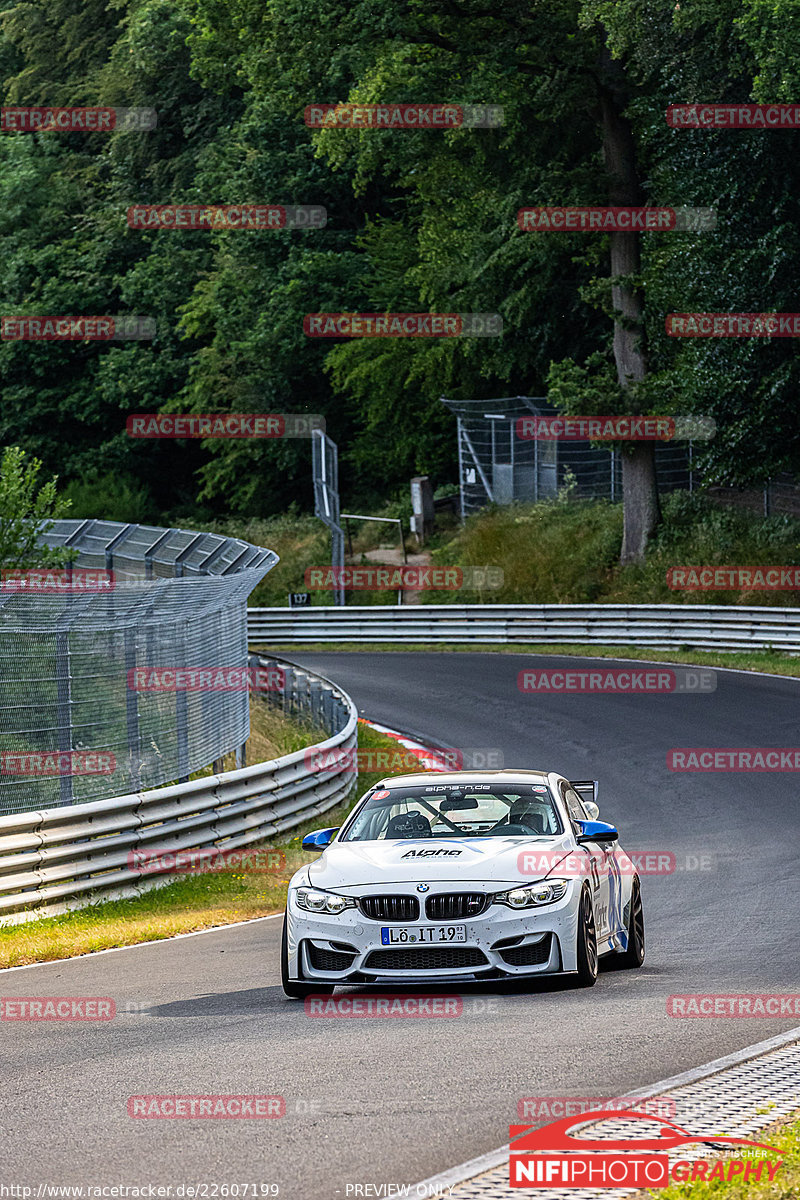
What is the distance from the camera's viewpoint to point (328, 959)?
9.27m

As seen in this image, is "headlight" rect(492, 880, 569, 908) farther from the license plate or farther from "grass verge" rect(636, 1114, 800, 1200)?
"grass verge" rect(636, 1114, 800, 1200)

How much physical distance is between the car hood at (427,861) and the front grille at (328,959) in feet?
1.18

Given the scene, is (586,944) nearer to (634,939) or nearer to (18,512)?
(634,939)

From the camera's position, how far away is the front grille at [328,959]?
9211mm

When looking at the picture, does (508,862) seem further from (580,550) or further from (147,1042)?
(580,550)

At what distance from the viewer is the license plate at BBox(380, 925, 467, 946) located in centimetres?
905

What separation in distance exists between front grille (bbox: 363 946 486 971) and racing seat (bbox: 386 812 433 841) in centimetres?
110

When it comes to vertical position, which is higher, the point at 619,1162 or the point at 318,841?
the point at 619,1162

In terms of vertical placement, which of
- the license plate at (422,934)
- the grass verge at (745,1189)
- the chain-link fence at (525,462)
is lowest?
the license plate at (422,934)

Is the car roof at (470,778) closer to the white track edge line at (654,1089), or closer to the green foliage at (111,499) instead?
the white track edge line at (654,1089)

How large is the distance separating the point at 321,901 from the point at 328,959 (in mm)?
324

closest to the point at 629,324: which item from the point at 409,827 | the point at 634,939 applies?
the point at 634,939

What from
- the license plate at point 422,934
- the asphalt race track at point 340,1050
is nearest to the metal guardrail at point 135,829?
the asphalt race track at point 340,1050

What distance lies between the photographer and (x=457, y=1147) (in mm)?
6012
